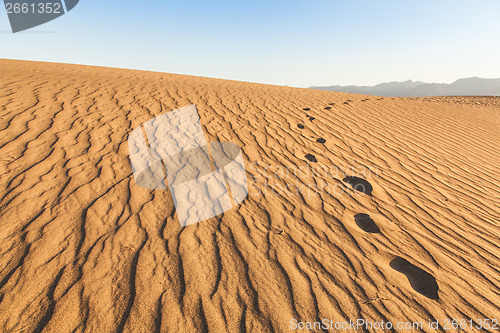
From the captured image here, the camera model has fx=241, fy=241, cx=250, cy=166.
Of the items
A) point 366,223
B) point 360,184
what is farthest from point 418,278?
point 360,184

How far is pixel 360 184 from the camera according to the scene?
3623 millimetres

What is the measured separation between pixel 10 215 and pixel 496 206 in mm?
5992

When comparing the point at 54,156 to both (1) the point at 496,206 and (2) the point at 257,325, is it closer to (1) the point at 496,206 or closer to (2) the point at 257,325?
(2) the point at 257,325

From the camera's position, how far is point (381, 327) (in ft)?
5.83

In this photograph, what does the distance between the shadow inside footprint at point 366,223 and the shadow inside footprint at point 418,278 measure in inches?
16.1

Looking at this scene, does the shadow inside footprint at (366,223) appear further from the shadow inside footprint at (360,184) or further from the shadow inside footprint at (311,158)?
the shadow inside footprint at (311,158)

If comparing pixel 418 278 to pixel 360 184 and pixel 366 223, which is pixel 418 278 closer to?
pixel 366 223

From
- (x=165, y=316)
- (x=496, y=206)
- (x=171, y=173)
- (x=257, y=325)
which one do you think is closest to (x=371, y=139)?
(x=496, y=206)

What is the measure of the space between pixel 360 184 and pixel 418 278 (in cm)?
160

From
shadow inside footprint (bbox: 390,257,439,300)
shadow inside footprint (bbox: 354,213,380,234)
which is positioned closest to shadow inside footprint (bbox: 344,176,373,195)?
shadow inside footprint (bbox: 354,213,380,234)

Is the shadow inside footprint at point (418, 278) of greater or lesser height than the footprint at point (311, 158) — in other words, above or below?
below

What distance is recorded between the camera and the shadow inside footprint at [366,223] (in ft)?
9.01

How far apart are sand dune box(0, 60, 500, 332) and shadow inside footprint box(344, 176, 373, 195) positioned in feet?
0.09

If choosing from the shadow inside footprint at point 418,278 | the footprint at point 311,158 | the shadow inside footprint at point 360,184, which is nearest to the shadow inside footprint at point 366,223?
the shadow inside footprint at point 418,278
